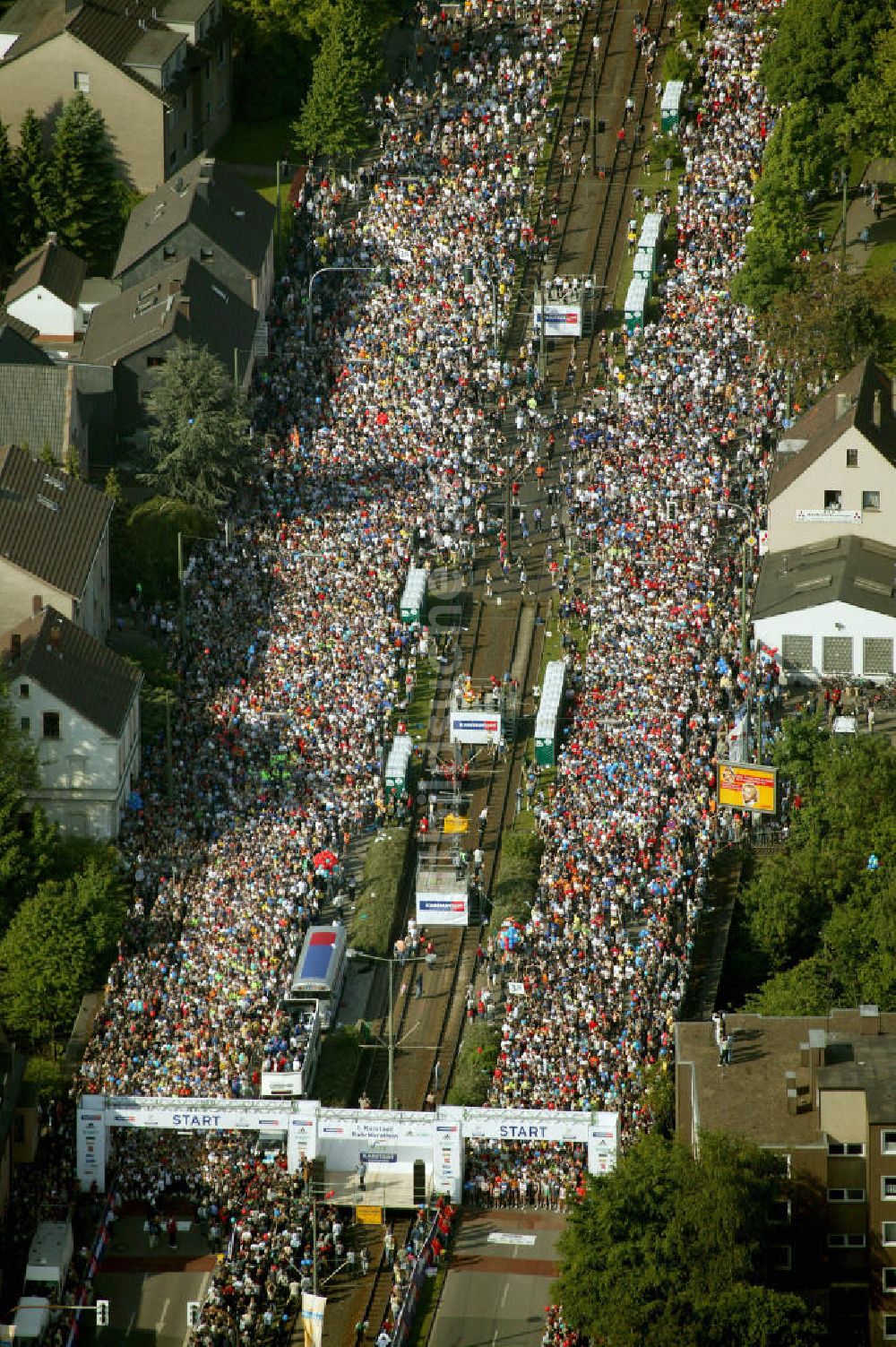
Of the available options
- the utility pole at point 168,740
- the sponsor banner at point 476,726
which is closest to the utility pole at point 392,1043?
the sponsor banner at point 476,726

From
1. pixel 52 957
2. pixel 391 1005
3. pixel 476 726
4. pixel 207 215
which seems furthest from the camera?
pixel 207 215

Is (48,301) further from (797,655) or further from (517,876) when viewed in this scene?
(517,876)

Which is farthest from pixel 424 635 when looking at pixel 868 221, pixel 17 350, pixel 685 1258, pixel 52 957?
pixel 685 1258

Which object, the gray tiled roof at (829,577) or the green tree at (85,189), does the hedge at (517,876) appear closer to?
the gray tiled roof at (829,577)

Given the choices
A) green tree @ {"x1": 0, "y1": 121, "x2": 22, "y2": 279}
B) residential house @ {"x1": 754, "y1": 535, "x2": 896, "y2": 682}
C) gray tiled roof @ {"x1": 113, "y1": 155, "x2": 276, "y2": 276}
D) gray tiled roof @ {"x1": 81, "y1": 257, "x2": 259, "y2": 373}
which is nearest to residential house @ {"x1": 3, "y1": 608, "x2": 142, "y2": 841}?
gray tiled roof @ {"x1": 81, "y1": 257, "x2": 259, "y2": 373}

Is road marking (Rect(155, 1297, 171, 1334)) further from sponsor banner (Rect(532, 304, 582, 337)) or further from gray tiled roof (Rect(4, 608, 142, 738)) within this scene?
sponsor banner (Rect(532, 304, 582, 337))

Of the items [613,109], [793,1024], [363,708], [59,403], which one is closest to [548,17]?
[613,109]
